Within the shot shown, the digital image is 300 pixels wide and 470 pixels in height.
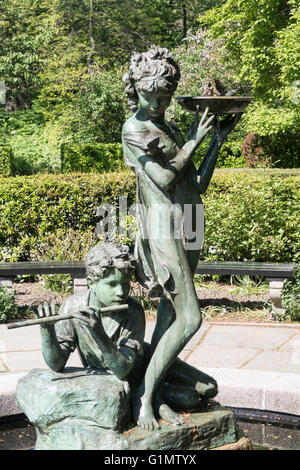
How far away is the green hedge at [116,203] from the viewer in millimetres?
8609

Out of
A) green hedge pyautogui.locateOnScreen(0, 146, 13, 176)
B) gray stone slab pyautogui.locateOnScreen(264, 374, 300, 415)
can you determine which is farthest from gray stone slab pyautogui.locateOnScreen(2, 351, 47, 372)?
green hedge pyautogui.locateOnScreen(0, 146, 13, 176)

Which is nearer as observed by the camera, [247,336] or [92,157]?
[247,336]

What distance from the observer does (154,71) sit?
10.5 feet

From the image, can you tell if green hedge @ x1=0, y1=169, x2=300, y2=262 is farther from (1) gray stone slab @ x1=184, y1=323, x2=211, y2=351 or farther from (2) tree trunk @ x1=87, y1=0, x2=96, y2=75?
(2) tree trunk @ x1=87, y1=0, x2=96, y2=75

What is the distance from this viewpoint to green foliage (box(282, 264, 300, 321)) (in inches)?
271

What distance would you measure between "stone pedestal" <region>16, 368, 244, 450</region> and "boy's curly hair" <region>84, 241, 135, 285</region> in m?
0.56

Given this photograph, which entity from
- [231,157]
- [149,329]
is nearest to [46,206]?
[149,329]

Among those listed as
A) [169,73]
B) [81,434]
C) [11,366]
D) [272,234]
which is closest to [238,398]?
[81,434]

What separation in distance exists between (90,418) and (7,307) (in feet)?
13.1

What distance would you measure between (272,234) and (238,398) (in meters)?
4.49

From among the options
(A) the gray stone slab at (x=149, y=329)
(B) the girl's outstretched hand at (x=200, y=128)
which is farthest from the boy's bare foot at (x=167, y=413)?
(A) the gray stone slab at (x=149, y=329)

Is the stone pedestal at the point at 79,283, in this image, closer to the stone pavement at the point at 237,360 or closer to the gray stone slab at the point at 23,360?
the stone pavement at the point at 237,360

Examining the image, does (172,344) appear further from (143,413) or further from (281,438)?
(281,438)

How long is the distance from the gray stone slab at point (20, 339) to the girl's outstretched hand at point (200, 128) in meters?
3.29
